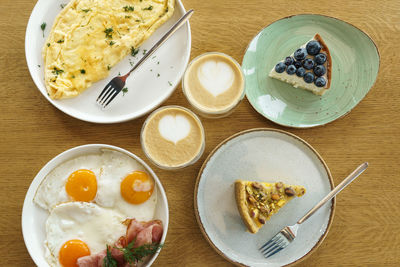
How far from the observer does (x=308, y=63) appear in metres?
2.44

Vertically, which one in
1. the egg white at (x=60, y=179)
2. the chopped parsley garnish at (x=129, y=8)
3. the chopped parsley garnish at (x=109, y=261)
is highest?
the chopped parsley garnish at (x=129, y=8)

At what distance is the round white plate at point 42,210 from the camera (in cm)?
226

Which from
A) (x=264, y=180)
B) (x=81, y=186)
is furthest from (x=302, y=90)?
(x=81, y=186)

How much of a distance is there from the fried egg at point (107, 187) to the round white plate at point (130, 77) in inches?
12.4

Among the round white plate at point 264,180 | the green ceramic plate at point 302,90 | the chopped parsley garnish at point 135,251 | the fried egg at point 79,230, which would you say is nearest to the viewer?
the chopped parsley garnish at point 135,251

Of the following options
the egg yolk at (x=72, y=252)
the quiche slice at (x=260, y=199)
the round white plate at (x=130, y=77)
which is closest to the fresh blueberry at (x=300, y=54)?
the round white plate at (x=130, y=77)

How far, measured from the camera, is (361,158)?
256 cm

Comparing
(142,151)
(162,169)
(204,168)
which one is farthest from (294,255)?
(142,151)

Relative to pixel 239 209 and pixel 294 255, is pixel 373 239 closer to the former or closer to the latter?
pixel 294 255

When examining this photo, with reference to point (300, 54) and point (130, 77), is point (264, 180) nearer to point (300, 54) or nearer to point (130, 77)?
point (300, 54)

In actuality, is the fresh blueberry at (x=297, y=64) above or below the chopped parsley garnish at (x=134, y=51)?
above

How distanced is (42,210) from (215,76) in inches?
58.1

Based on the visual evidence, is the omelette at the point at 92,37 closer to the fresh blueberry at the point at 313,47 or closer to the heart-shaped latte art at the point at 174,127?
the heart-shaped latte art at the point at 174,127

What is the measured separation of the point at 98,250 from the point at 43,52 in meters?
1.41
